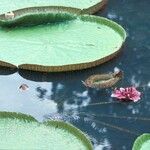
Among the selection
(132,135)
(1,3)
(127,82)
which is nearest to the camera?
(132,135)

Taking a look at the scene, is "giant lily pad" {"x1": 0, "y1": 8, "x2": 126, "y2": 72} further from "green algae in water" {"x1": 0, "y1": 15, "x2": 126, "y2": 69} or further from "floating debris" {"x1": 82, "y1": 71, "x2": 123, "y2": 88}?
"floating debris" {"x1": 82, "y1": 71, "x2": 123, "y2": 88}

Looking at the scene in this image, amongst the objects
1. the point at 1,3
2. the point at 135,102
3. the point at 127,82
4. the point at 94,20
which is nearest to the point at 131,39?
the point at 94,20

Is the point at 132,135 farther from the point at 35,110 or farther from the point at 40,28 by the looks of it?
the point at 40,28

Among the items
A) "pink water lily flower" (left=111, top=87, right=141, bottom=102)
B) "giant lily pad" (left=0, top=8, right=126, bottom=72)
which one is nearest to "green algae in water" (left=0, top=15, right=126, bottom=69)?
"giant lily pad" (left=0, top=8, right=126, bottom=72)

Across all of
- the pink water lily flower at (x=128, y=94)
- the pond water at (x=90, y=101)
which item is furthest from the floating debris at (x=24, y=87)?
the pink water lily flower at (x=128, y=94)

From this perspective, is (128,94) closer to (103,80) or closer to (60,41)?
(103,80)

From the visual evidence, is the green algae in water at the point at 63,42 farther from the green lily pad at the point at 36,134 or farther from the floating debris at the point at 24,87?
the green lily pad at the point at 36,134
